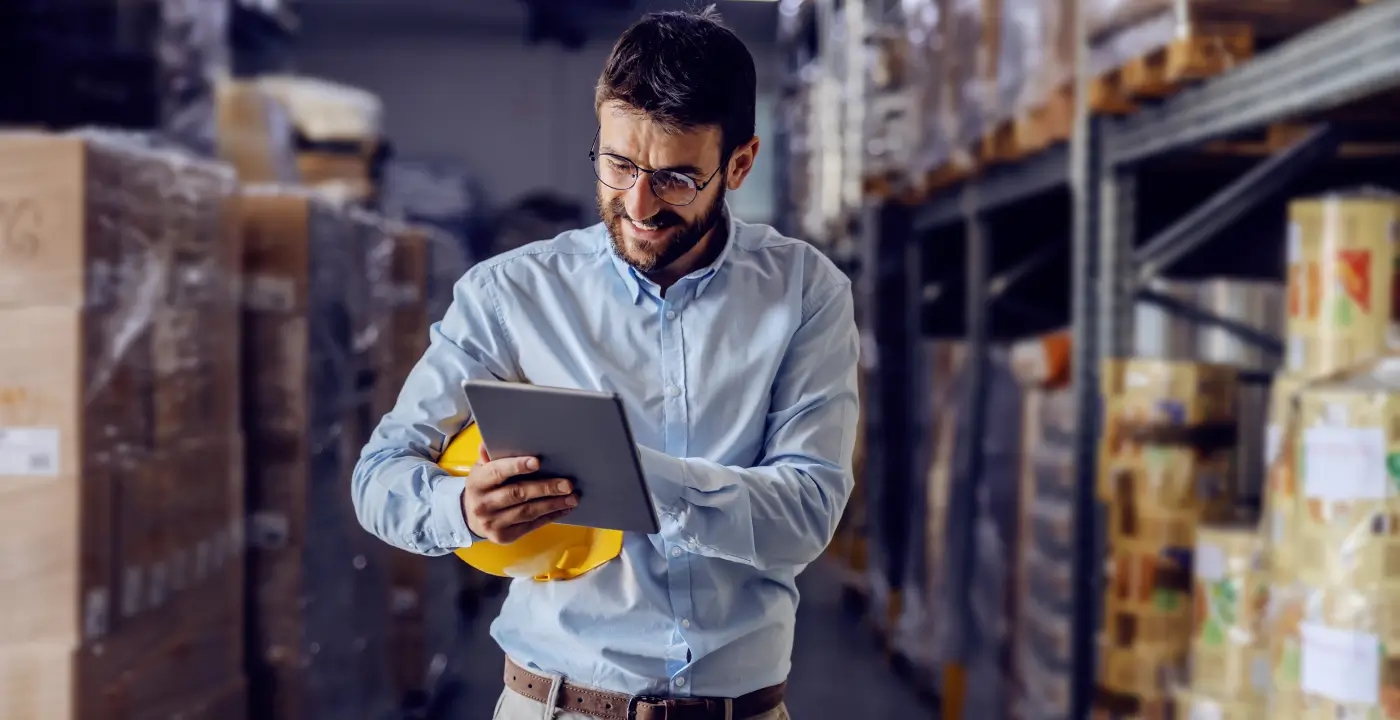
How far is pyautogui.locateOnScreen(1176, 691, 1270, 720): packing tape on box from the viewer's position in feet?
8.87

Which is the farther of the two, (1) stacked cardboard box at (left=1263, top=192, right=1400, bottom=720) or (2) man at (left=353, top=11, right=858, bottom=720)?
(1) stacked cardboard box at (left=1263, top=192, right=1400, bottom=720)

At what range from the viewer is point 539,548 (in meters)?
1.47

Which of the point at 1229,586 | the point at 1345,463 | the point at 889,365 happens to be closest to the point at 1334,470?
the point at 1345,463

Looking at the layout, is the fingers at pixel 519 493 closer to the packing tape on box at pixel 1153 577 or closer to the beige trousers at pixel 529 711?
the beige trousers at pixel 529 711

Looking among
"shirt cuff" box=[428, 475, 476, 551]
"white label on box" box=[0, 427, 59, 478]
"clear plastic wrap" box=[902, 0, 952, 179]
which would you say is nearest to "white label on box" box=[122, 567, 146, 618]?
"white label on box" box=[0, 427, 59, 478]

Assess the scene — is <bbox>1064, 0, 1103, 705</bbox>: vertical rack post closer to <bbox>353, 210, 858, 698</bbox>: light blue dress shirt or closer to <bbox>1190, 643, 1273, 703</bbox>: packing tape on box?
<bbox>1190, 643, 1273, 703</bbox>: packing tape on box

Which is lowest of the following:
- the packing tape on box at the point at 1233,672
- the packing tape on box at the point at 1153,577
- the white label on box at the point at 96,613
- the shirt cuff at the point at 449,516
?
the packing tape on box at the point at 1233,672

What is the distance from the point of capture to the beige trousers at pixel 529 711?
1509 millimetres

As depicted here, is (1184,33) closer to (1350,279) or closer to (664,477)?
(1350,279)

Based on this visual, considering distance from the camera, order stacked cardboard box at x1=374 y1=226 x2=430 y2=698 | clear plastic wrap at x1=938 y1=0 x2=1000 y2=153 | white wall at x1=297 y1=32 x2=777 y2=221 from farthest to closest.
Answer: white wall at x1=297 y1=32 x2=777 y2=221
stacked cardboard box at x1=374 y1=226 x2=430 y2=698
clear plastic wrap at x1=938 y1=0 x2=1000 y2=153

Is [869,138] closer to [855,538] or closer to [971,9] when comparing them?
[971,9]

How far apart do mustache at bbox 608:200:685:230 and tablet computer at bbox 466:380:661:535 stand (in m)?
0.28

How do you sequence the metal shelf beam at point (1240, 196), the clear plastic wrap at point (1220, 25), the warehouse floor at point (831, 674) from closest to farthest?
the clear plastic wrap at point (1220, 25)
the metal shelf beam at point (1240, 196)
the warehouse floor at point (831, 674)

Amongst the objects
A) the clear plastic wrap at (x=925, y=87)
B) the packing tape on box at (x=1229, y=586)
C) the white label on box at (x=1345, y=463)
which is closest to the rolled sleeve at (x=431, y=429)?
the white label on box at (x=1345, y=463)
